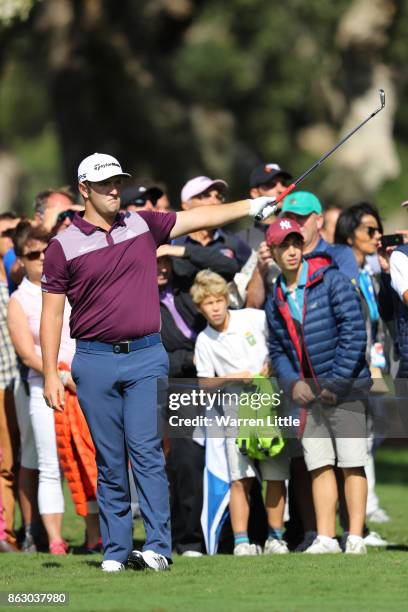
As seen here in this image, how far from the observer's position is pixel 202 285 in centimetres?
992

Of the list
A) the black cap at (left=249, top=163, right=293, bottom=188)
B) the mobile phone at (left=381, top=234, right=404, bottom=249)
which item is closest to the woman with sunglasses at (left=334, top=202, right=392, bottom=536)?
the black cap at (left=249, top=163, right=293, bottom=188)

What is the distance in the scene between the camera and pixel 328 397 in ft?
30.9

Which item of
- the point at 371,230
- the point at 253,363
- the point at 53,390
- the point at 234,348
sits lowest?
the point at 53,390

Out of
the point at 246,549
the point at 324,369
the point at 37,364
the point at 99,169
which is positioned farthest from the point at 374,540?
the point at 99,169

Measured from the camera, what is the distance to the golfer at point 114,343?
8.23 m

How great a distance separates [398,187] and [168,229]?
73.9ft

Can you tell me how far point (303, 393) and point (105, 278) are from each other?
1.90 metres

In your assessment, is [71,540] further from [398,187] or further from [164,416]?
[398,187]

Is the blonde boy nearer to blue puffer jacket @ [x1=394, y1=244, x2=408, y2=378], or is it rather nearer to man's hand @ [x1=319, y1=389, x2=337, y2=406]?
man's hand @ [x1=319, y1=389, x2=337, y2=406]

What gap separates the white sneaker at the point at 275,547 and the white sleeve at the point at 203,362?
4.00ft

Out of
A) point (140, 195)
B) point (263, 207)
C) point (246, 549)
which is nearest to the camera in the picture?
point (263, 207)

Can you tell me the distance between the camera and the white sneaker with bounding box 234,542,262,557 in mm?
9758

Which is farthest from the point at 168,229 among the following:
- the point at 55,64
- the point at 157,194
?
the point at 55,64

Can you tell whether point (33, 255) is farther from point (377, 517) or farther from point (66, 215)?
point (377, 517)
